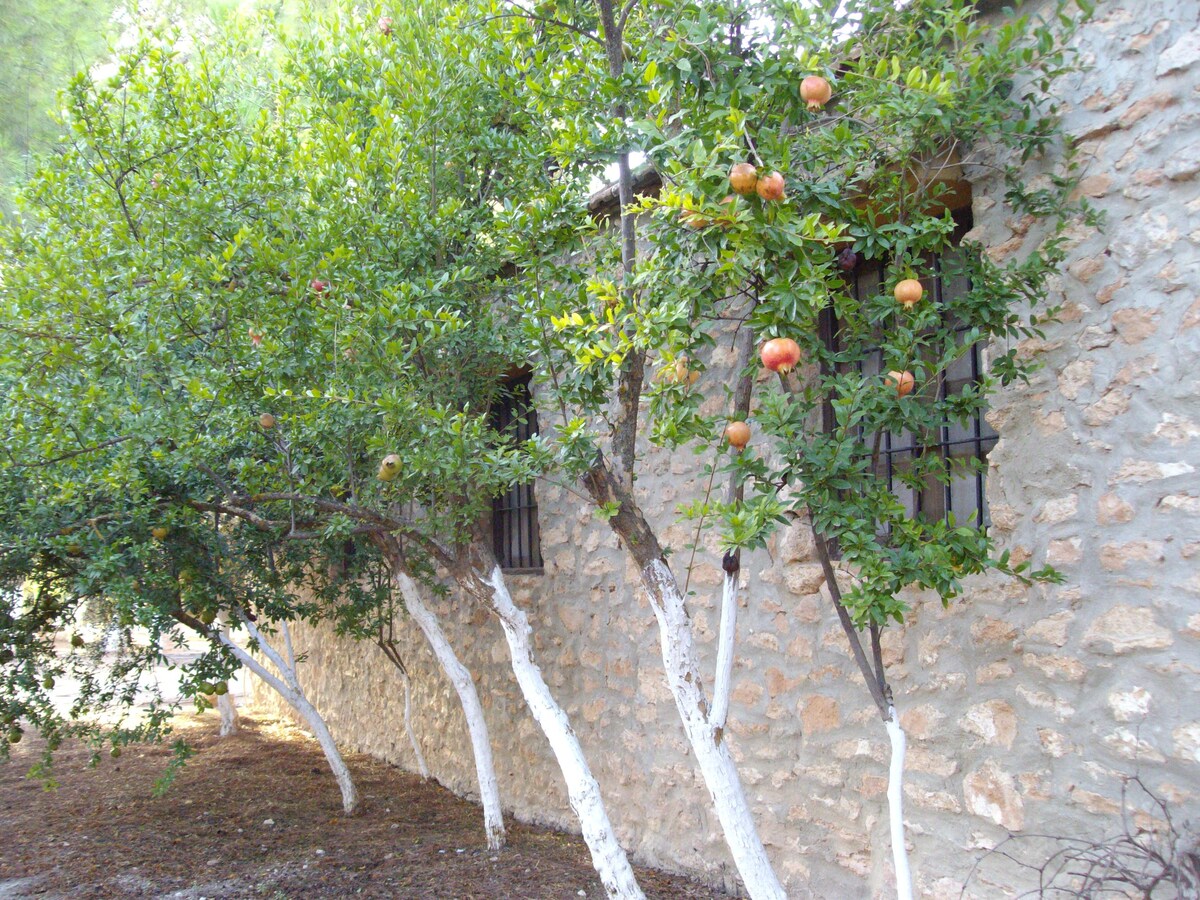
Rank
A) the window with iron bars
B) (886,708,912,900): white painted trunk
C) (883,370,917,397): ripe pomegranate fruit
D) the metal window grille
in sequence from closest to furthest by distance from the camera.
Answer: (883,370,917,397): ripe pomegranate fruit, (886,708,912,900): white painted trunk, the window with iron bars, the metal window grille

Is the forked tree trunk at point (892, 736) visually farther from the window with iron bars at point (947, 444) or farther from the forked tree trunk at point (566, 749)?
the forked tree trunk at point (566, 749)

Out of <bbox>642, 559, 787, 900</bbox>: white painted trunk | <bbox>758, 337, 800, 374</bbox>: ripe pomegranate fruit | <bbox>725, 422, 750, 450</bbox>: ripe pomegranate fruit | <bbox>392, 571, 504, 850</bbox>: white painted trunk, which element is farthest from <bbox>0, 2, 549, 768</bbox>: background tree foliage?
<bbox>758, 337, 800, 374</bbox>: ripe pomegranate fruit

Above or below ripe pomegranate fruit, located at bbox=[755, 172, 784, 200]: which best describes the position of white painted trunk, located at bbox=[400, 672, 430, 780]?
below

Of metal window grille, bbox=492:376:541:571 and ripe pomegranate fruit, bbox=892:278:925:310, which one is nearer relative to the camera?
ripe pomegranate fruit, bbox=892:278:925:310

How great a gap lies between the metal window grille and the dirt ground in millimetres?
1666

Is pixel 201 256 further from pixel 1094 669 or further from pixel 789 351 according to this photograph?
pixel 1094 669

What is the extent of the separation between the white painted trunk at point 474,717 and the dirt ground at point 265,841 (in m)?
0.16

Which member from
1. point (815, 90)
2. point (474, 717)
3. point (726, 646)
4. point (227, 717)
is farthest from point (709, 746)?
point (227, 717)

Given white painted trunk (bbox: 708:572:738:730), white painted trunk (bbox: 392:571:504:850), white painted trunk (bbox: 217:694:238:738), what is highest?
white painted trunk (bbox: 708:572:738:730)

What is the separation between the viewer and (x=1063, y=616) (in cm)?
293

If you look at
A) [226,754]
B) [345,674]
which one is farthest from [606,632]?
[226,754]

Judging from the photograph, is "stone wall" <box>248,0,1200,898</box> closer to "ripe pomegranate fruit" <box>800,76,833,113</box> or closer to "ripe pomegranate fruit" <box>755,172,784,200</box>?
"ripe pomegranate fruit" <box>800,76,833,113</box>

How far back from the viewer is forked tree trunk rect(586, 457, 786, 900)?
10.3 feet

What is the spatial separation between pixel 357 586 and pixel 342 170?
3.15m
